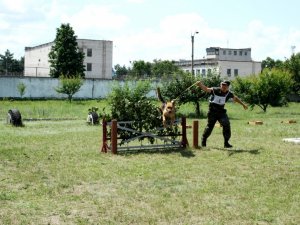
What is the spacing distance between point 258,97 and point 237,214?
2864 centimetres

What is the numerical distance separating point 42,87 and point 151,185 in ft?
144

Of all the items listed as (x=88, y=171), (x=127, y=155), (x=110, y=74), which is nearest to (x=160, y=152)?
(x=127, y=155)

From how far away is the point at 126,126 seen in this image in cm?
1264

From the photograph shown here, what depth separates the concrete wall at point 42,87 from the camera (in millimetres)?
48938

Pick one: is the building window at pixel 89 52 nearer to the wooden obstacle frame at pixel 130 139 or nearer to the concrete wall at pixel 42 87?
Result: the concrete wall at pixel 42 87

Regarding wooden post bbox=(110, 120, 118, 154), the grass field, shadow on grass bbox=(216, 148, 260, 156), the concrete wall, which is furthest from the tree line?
the grass field

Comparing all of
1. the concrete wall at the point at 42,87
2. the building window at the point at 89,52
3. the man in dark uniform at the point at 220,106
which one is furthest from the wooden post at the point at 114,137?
the building window at the point at 89,52

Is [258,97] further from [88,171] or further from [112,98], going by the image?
[88,171]

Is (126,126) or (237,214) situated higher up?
(126,126)

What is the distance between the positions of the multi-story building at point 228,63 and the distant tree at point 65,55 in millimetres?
21086

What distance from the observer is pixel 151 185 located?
8164 mm

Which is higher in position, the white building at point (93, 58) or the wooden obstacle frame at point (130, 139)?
the white building at point (93, 58)

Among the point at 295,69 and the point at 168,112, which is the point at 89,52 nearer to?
the point at 295,69

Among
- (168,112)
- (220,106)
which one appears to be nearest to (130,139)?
(168,112)
